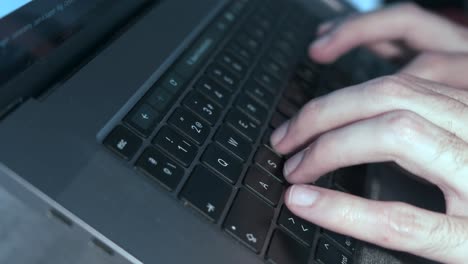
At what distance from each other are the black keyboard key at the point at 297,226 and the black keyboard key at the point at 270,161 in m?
0.04

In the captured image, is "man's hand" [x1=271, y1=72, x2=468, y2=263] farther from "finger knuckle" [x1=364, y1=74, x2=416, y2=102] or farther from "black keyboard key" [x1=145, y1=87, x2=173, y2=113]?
"black keyboard key" [x1=145, y1=87, x2=173, y2=113]

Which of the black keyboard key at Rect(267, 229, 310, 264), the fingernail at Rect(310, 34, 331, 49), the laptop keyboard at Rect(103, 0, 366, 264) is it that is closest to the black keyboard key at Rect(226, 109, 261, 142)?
the laptop keyboard at Rect(103, 0, 366, 264)

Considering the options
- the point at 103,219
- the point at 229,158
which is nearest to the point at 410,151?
the point at 229,158

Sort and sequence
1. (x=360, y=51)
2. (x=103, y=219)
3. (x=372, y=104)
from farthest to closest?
(x=360, y=51) → (x=372, y=104) → (x=103, y=219)

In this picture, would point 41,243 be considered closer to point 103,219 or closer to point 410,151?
point 103,219

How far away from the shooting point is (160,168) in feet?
1.17

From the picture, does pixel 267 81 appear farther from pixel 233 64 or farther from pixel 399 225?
pixel 399 225

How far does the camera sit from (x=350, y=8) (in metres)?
0.83

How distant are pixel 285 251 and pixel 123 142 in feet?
0.52

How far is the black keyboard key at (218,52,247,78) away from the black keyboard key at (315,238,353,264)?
0.20 meters

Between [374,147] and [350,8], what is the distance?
503 millimetres

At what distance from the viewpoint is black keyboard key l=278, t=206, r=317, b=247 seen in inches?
15.4

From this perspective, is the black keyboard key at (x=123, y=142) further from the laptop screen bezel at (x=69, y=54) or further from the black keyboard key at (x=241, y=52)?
the black keyboard key at (x=241, y=52)

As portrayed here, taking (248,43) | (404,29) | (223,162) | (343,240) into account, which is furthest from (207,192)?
(404,29)
